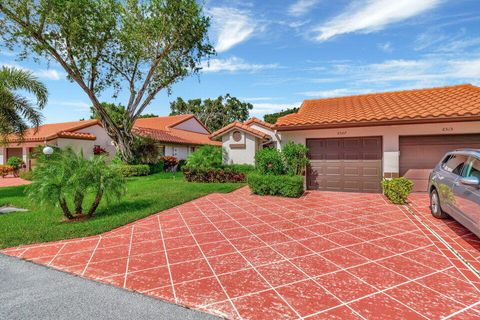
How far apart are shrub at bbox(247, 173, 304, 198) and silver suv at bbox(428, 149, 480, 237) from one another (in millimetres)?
4129

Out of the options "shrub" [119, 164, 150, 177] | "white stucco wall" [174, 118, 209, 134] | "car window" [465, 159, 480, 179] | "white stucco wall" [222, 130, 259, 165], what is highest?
"white stucco wall" [174, 118, 209, 134]

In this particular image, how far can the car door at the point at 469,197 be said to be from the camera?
13.9 ft

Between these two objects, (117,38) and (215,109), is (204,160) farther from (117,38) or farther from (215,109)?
(215,109)

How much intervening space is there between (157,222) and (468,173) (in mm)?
7237

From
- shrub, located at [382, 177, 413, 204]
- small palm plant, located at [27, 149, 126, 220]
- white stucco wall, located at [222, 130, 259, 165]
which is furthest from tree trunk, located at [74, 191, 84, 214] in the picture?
white stucco wall, located at [222, 130, 259, 165]

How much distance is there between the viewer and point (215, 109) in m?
50.1

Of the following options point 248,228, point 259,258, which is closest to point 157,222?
point 248,228

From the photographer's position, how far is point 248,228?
5.88m

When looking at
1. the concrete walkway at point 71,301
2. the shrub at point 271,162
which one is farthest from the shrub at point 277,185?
the concrete walkway at point 71,301

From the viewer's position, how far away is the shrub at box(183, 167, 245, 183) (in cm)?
1430

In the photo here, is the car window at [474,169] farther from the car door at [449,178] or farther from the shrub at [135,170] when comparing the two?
the shrub at [135,170]

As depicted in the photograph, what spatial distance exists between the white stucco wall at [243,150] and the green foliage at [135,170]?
6.18 m

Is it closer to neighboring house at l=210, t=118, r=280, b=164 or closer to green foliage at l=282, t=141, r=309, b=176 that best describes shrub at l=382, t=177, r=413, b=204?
green foliage at l=282, t=141, r=309, b=176

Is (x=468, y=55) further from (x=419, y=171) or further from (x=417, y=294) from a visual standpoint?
(x=417, y=294)
